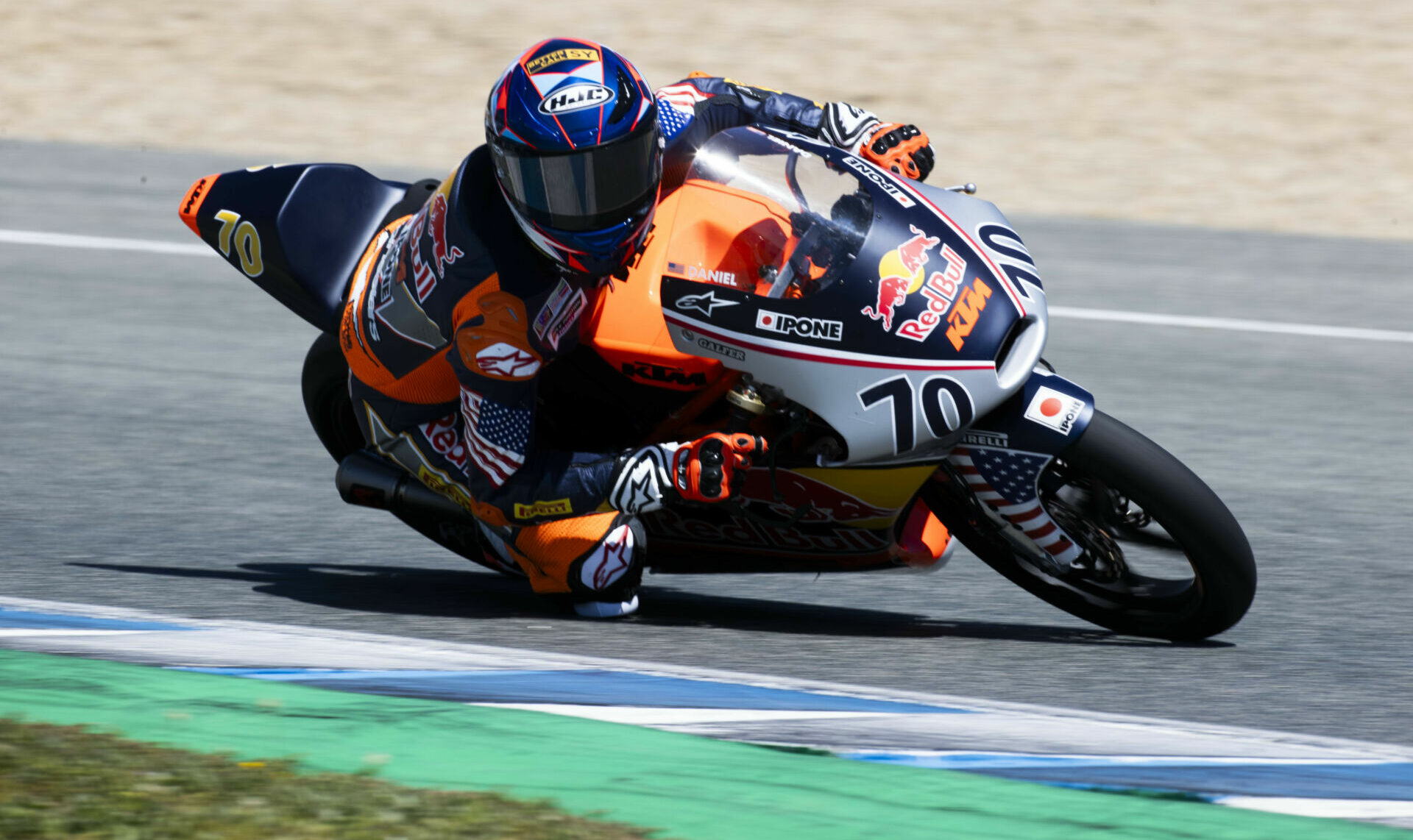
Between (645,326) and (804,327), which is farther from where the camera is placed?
(645,326)

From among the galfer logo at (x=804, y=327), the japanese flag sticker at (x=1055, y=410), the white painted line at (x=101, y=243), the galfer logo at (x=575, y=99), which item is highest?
the galfer logo at (x=575, y=99)

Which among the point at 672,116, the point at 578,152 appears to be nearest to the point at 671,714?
the point at 578,152

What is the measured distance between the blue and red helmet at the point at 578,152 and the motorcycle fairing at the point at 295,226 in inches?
39.8

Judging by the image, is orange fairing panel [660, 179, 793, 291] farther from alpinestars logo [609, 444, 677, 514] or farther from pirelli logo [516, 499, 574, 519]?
pirelli logo [516, 499, 574, 519]

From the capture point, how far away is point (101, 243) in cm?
927

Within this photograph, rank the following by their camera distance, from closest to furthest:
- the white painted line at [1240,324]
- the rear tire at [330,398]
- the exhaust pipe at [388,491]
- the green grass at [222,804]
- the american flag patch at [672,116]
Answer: the green grass at [222,804] → the american flag patch at [672,116] → the exhaust pipe at [388,491] → the rear tire at [330,398] → the white painted line at [1240,324]

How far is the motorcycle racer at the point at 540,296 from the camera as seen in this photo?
4137mm

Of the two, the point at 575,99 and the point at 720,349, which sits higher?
the point at 575,99

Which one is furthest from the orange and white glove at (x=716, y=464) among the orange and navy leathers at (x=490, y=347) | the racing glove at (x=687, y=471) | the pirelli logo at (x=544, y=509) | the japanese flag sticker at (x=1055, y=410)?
the japanese flag sticker at (x=1055, y=410)

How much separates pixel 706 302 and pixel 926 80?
873cm

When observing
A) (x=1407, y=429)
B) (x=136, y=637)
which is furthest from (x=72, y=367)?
(x=1407, y=429)

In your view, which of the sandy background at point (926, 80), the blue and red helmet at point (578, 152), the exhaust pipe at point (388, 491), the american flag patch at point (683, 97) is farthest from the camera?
the sandy background at point (926, 80)

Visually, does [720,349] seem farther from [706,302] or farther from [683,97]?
[683,97]

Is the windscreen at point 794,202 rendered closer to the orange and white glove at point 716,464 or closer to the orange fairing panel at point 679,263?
the orange fairing panel at point 679,263
